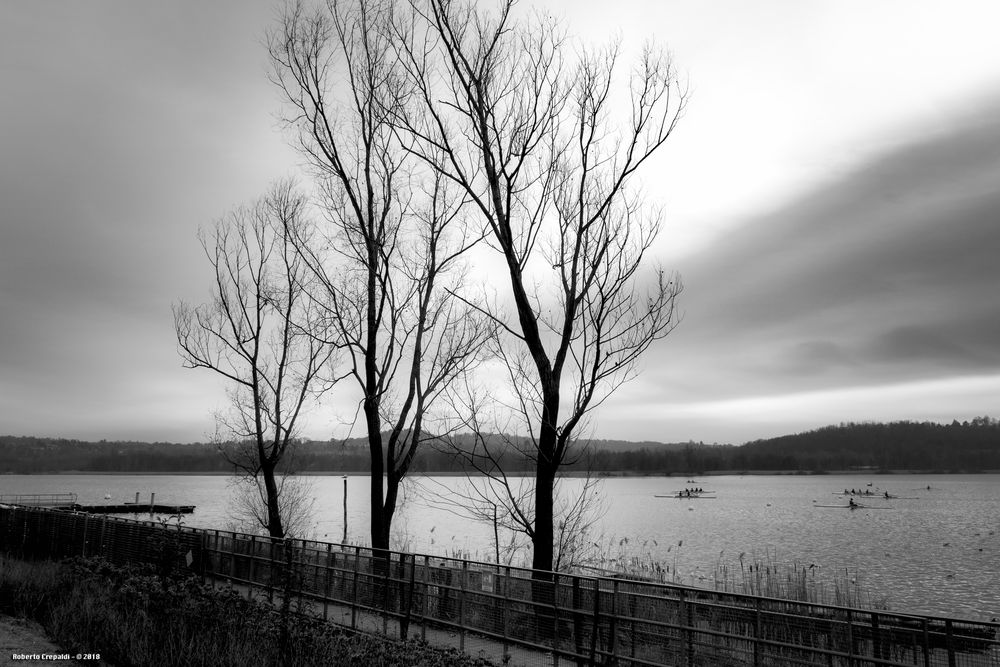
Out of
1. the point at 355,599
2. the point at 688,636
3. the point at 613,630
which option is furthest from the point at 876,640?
the point at 355,599

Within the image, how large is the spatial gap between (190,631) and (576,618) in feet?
17.4

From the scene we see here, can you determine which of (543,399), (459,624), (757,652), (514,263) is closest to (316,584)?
(459,624)

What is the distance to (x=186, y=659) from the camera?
9.12 m

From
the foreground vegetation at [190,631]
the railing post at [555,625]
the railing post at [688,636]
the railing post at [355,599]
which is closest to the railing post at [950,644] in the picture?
the railing post at [688,636]

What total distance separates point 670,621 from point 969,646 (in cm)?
341

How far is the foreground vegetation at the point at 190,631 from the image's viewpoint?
9000 mm

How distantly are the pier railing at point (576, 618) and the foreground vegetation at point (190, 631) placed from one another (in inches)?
21.3

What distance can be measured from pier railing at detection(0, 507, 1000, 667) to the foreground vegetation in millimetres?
542

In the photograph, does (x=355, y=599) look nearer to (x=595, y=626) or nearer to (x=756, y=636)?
(x=595, y=626)

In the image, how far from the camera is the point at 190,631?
1045cm

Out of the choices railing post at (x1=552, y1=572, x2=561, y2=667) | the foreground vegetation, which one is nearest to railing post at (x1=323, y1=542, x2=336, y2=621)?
the foreground vegetation

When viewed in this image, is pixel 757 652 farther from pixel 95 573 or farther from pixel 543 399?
pixel 95 573

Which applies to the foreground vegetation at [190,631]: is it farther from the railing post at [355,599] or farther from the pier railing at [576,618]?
the railing post at [355,599]

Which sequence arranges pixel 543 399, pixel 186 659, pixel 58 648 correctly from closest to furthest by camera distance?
pixel 186 659
pixel 58 648
pixel 543 399
